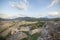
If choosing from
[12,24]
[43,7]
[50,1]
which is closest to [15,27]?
[12,24]

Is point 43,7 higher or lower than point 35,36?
higher

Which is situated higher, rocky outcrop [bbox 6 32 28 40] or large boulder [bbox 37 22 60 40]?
large boulder [bbox 37 22 60 40]

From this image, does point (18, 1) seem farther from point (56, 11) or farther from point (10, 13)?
point (56, 11)

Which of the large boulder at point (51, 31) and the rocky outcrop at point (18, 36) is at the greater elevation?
the large boulder at point (51, 31)

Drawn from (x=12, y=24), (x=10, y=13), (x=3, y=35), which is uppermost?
(x=10, y=13)

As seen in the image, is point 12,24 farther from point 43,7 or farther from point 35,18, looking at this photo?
point 43,7

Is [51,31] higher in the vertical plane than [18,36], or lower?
higher

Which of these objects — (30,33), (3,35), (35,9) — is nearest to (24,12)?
(35,9)
